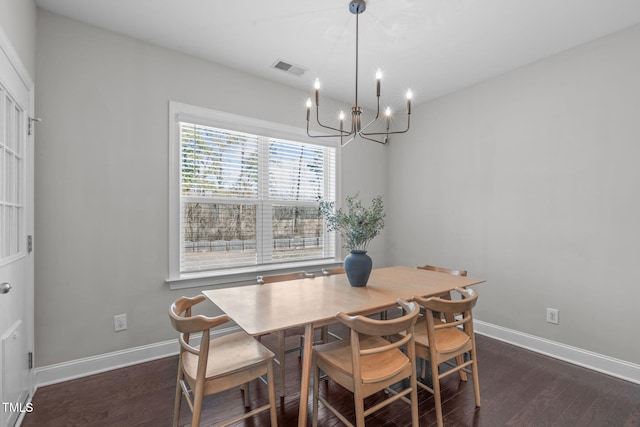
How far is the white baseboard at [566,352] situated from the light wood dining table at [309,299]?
1136 millimetres

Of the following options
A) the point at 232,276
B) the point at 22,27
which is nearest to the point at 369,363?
the point at 232,276

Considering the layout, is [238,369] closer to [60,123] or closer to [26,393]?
[26,393]

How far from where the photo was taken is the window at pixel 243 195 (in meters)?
2.98

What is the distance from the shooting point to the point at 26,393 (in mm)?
2084

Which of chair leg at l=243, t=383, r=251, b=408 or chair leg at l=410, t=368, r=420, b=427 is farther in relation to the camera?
chair leg at l=243, t=383, r=251, b=408

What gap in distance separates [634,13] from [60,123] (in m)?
4.45

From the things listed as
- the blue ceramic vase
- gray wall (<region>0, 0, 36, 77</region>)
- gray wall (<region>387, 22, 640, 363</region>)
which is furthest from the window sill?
gray wall (<region>0, 0, 36, 77</region>)

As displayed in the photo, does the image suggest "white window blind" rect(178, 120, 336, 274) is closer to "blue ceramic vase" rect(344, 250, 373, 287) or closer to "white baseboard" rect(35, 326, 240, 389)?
"white baseboard" rect(35, 326, 240, 389)

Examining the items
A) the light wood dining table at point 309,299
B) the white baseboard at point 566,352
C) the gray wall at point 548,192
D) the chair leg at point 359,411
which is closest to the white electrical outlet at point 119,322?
the light wood dining table at point 309,299

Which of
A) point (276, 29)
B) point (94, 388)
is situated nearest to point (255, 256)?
point (94, 388)

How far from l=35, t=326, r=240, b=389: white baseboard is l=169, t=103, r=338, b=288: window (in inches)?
25.6

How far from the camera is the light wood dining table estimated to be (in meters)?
1.61

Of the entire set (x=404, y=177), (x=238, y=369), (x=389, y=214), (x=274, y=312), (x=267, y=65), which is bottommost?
(x=238, y=369)

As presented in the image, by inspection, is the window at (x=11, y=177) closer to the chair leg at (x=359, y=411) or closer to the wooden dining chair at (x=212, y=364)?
the wooden dining chair at (x=212, y=364)
